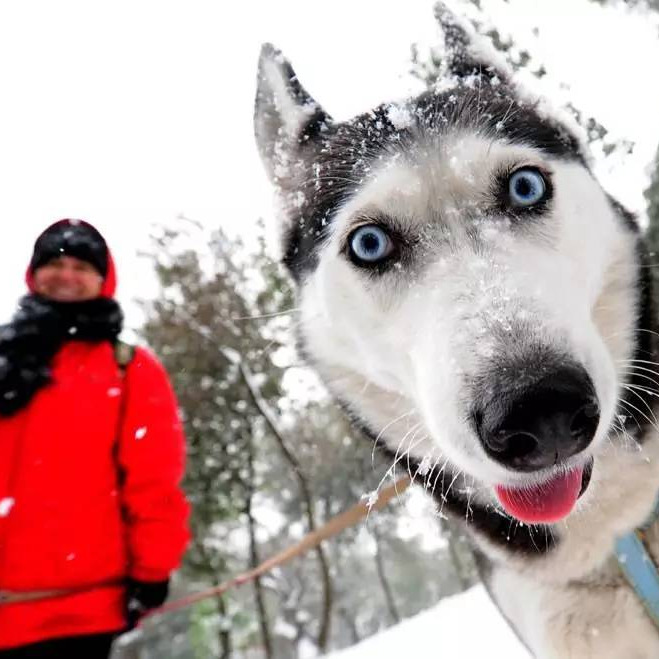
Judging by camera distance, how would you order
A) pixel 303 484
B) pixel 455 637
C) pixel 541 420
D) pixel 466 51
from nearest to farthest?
pixel 541 420
pixel 466 51
pixel 455 637
pixel 303 484

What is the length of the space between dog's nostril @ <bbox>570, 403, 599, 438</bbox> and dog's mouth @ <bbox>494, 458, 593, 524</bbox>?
241 millimetres

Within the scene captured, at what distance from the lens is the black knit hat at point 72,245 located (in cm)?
261

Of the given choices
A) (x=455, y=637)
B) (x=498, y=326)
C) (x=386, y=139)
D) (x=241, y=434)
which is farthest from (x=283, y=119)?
(x=241, y=434)

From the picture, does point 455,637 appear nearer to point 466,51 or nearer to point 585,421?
point 585,421

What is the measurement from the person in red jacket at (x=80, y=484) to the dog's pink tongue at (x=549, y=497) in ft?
4.35

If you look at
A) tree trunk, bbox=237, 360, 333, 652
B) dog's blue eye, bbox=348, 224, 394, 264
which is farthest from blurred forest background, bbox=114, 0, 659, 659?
dog's blue eye, bbox=348, 224, 394, 264

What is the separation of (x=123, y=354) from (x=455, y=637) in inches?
133

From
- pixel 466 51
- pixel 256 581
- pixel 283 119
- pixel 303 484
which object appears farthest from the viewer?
pixel 256 581

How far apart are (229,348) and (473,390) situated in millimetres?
11995

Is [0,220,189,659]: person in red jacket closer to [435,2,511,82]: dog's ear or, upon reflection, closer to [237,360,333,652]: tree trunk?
[435,2,511,82]: dog's ear

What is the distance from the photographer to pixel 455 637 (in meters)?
4.45

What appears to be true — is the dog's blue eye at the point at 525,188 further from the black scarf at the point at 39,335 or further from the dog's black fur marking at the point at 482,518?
the black scarf at the point at 39,335

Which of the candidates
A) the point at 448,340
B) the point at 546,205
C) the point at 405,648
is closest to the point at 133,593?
the point at 448,340

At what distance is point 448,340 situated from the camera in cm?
148
